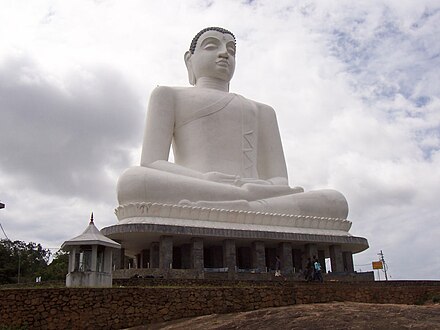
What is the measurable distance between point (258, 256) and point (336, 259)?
3.07 metres

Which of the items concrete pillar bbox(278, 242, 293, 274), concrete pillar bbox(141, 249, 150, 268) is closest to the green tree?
concrete pillar bbox(141, 249, 150, 268)

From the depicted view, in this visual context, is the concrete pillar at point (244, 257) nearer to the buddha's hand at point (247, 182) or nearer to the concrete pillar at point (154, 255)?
the buddha's hand at point (247, 182)

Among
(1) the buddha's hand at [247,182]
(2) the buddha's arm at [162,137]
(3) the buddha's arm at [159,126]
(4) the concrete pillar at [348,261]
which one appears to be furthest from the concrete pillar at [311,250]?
(3) the buddha's arm at [159,126]

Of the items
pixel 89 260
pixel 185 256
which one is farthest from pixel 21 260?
pixel 89 260

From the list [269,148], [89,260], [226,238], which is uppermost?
[269,148]

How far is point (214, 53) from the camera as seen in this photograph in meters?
19.1

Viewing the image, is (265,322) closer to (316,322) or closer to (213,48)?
(316,322)

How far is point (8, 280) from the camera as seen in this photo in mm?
25234

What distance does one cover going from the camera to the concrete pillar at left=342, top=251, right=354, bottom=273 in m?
17.9

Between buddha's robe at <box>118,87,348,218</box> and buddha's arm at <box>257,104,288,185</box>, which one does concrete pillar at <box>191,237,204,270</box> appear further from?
buddha's arm at <box>257,104,288,185</box>

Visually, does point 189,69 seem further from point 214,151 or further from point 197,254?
point 197,254

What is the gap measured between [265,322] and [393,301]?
4535 millimetres

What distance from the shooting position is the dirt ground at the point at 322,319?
25.7 ft

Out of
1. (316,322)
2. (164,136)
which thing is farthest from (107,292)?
(164,136)
